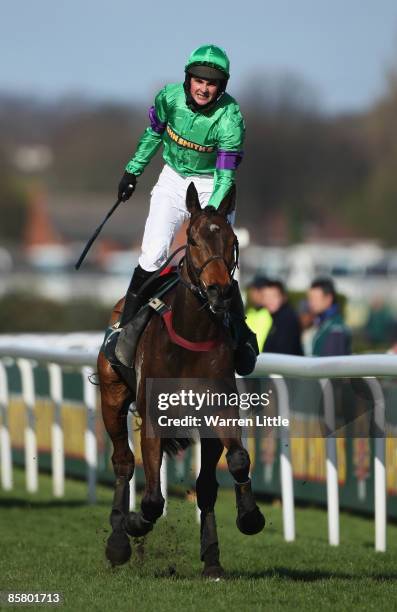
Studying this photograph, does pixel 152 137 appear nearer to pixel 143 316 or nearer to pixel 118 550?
pixel 143 316

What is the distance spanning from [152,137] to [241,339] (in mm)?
1103

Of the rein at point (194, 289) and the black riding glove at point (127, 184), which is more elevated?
the black riding glove at point (127, 184)

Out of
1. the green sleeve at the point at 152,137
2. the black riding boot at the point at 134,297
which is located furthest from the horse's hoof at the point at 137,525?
the green sleeve at the point at 152,137

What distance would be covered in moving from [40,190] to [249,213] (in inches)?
1175

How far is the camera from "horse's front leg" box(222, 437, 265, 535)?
6.00 m

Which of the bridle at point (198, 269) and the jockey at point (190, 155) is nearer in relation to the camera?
the bridle at point (198, 269)

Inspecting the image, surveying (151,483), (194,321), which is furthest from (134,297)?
(151,483)

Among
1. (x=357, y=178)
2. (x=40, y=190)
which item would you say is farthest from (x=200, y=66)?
(x=40, y=190)

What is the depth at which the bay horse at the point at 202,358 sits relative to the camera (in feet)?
19.7

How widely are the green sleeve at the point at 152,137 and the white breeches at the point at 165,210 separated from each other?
134 mm

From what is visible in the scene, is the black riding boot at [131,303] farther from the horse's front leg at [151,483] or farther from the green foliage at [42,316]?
the green foliage at [42,316]

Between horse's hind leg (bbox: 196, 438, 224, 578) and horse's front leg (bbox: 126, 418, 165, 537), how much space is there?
12.1 inches

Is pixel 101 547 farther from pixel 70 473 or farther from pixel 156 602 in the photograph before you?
pixel 70 473

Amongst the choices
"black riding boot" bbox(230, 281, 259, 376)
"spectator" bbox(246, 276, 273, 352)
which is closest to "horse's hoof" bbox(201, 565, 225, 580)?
"black riding boot" bbox(230, 281, 259, 376)
